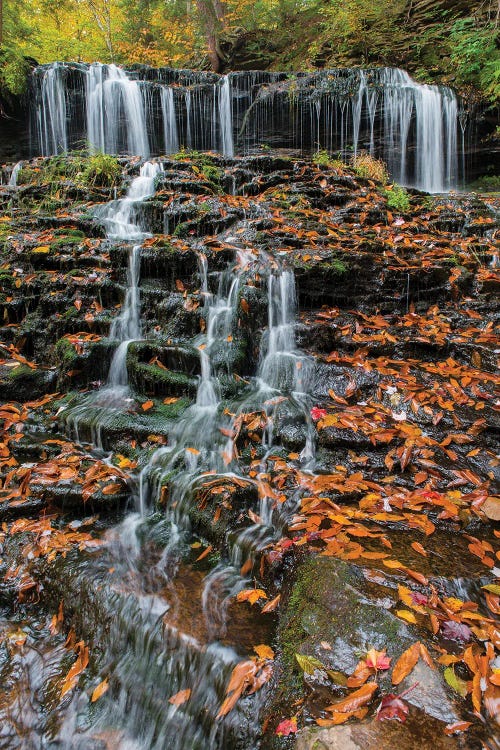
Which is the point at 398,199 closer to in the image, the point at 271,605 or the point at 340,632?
the point at 271,605

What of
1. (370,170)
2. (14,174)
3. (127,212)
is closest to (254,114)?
(370,170)

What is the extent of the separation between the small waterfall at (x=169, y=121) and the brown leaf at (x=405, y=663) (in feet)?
47.2

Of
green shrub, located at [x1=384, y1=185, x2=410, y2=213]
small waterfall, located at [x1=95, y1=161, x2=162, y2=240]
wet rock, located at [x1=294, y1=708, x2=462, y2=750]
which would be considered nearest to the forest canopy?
green shrub, located at [x1=384, y1=185, x2=410, y2=213]

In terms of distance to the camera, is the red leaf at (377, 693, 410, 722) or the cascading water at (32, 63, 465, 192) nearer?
the red leaf at (377, 693, 410, 722)

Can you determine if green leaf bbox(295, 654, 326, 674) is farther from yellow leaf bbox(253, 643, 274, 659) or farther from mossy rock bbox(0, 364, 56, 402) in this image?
mossy rock bbox(0, 364, 56, 402)

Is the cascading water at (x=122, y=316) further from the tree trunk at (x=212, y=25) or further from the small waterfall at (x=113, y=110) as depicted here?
the tree trunk at (x=212, y=25)

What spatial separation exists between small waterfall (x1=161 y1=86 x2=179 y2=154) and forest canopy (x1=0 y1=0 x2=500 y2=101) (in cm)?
413

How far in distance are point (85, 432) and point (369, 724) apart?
3.73m

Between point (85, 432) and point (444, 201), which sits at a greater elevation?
point (444, 201)

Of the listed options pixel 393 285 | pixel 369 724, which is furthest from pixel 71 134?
pixel 369 724

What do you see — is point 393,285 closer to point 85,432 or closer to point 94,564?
point 85,432

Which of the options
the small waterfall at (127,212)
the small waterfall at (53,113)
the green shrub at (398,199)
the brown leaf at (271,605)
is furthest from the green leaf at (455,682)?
the small waterfall at (53,113)

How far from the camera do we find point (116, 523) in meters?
3.70

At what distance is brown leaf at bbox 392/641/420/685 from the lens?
1.81 metres
